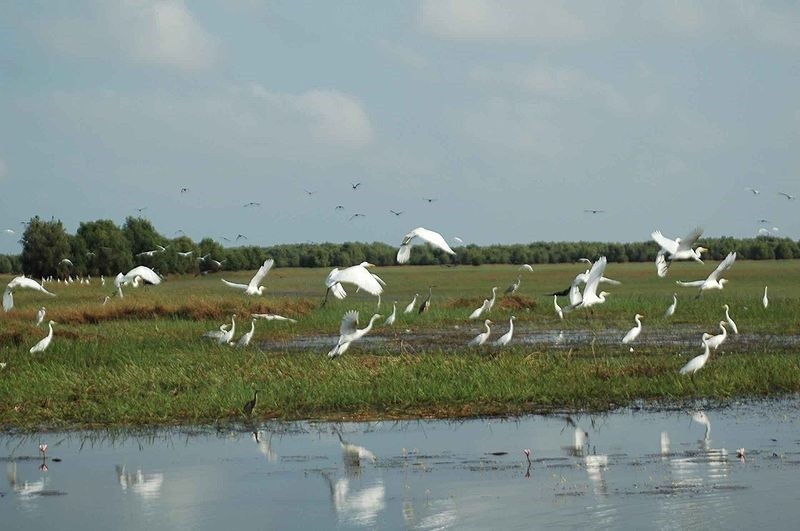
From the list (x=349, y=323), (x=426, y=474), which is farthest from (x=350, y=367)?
(x=426, y=474)

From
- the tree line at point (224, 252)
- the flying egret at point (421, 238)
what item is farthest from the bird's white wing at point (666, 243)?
the tree line at point (224, 252)

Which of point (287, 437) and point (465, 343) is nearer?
point (287, 437)

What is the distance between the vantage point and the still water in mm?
10562

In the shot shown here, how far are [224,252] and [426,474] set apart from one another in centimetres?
7562

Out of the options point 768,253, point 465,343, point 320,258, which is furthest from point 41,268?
point 465,343

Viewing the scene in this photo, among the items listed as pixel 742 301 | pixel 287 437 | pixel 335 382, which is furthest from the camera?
pixel 742 301

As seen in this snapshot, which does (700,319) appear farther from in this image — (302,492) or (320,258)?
(320,258)

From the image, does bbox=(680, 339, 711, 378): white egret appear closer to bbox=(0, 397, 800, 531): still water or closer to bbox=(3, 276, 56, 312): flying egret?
bbox=(0, 397, 800, 531): still water

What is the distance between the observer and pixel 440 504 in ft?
35.9

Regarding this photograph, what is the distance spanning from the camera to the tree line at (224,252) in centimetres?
7688

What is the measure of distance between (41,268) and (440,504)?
2797 inches

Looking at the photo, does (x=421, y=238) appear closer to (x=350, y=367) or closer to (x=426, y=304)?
(x=350, y=367)

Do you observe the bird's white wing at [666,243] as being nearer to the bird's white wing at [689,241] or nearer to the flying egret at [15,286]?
the bird's white wing at [689,241]

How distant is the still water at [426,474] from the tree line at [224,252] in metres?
48.3
